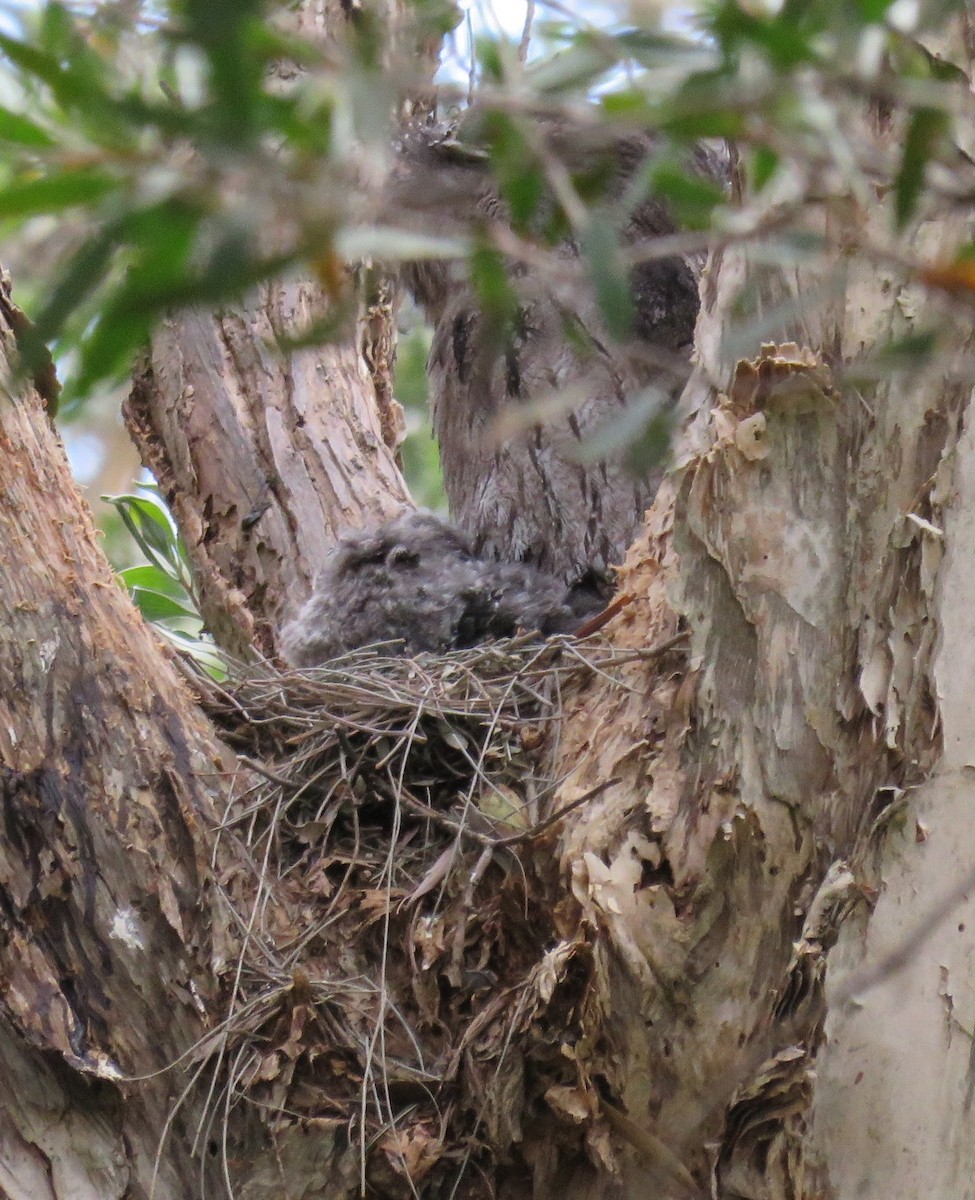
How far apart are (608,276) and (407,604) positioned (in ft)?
5.44

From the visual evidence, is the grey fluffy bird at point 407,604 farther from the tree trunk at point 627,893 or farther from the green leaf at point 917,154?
the green leaf at point 917,154

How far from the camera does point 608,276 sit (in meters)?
0.68

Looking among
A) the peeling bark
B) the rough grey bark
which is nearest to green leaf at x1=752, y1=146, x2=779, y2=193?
the rough grey bark

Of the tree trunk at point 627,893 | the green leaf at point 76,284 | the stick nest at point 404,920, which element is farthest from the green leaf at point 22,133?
the stick nest at point 404,920

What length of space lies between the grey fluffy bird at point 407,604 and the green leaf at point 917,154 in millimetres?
1600

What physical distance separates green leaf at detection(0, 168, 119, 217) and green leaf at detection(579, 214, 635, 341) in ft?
0.83

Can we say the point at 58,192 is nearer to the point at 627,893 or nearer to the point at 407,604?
the point at 627,893

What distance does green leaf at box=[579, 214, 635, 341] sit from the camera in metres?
0.68

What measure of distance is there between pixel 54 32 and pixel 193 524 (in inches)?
76.0

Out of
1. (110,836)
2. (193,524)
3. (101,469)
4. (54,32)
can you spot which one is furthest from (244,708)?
(101,469)

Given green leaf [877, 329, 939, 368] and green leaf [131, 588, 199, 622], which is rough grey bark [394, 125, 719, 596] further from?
green leaf [877, 329, 939, 368]

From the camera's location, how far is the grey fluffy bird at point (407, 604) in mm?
2295

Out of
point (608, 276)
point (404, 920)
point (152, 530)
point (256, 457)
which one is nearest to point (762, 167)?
point (608, 276)

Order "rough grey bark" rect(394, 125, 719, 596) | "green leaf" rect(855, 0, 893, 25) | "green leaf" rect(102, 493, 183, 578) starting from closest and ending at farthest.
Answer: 1. "green leaf" rect(855, 0, 893, 25)
2. "rough grey bark" rect(394, 125, 719, 596)
3. "green leaf" rect(102, 493, 183, 578)
